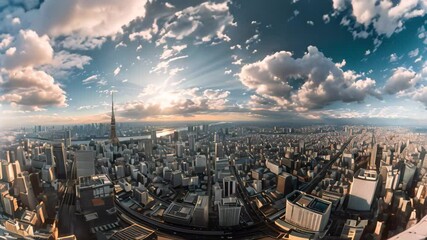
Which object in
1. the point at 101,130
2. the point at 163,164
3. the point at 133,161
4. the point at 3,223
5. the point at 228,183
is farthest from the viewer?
the point at 133,161

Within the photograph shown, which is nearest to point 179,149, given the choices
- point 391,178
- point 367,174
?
point 367,174

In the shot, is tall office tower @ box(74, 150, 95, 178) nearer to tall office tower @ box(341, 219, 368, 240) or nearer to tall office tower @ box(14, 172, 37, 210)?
tall office tower @ box(14, 172, 37, 210)

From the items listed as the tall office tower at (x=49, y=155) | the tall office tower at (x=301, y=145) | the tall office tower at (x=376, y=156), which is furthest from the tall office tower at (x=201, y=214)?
the tall office tower at (x=376, y=156)

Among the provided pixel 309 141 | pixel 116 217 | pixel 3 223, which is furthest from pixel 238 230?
pixel 3 223

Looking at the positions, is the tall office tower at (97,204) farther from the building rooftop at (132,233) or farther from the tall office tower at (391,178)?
the tall office tower at (391,178)

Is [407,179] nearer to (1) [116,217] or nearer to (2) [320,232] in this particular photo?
(2) [320,232]

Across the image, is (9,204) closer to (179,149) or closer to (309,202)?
(179,149)

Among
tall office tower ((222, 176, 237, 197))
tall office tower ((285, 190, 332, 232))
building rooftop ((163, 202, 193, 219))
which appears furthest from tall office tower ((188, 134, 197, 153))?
tall office tower ((285, 190, 332, 232))

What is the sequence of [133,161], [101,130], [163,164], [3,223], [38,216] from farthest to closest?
[133,161]
[163,164]
[101,130]
[38,216]
[3,223]
